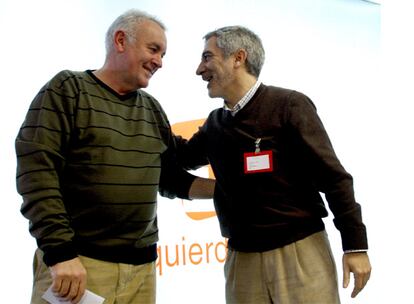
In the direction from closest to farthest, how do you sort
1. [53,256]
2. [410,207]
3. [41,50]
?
[53,256]
[41,50]
[410,207]

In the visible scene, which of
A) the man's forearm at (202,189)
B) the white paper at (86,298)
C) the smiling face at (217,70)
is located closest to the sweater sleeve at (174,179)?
the man's forearm at (202,189)

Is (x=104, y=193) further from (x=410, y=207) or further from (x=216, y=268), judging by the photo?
(x=410, y=207)

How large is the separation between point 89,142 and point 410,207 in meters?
2.60

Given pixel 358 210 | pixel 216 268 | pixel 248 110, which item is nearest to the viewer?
pixel 358 210

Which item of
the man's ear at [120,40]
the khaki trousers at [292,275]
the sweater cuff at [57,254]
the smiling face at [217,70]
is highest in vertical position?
the man's ear at [120,40]

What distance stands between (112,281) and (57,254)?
225 millimetres

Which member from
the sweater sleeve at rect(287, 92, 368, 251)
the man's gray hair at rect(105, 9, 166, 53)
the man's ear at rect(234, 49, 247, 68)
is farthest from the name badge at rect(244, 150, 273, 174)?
the man's gray hair at rect(105, 9, 166, 53)

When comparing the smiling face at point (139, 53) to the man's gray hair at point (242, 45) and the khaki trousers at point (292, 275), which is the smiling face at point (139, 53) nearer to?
the man's gray hair at point (242, 45)

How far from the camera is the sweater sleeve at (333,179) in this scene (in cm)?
149

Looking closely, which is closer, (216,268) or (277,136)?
(277,136)

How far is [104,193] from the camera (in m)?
1.40

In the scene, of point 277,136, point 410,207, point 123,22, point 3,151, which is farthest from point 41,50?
point 410,207

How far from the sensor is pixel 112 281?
141 cm

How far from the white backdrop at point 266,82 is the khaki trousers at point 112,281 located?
71cm
